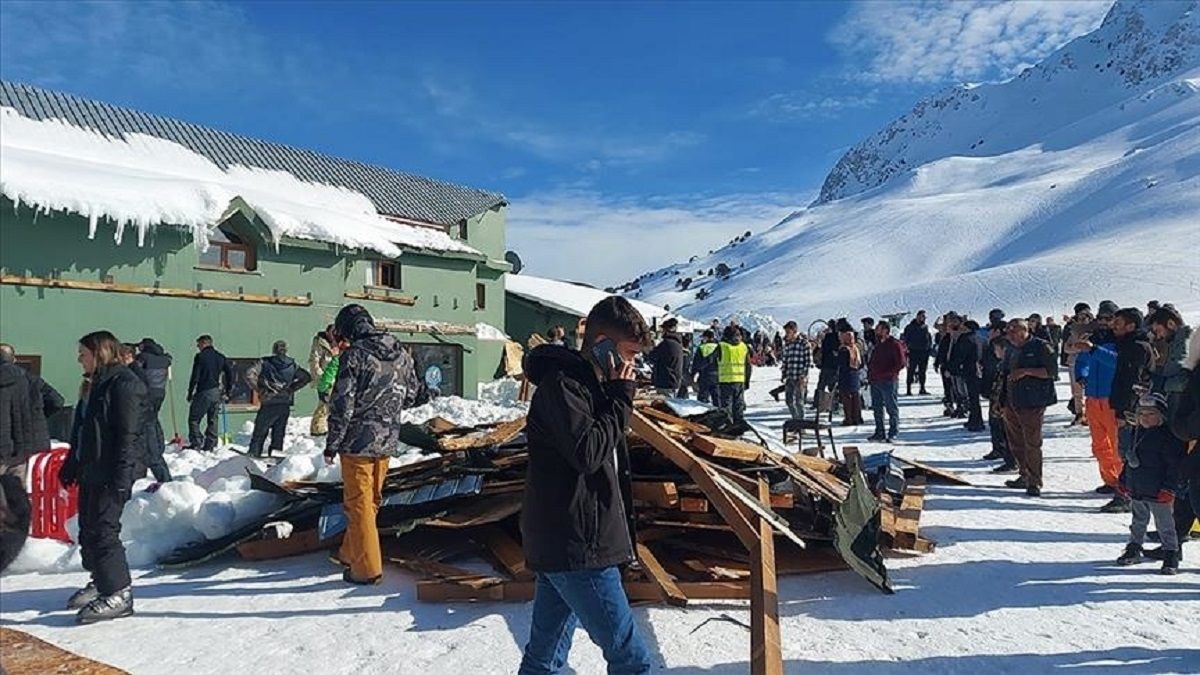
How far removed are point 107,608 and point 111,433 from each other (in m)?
1.10

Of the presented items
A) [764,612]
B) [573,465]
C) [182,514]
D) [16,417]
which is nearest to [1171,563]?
[764,612]

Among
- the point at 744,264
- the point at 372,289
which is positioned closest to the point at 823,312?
the point at 744,264

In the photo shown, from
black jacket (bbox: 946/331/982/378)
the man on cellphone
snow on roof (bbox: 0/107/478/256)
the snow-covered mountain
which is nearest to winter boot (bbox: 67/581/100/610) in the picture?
the man on cellphone

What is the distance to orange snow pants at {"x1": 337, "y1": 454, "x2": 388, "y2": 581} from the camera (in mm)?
5367

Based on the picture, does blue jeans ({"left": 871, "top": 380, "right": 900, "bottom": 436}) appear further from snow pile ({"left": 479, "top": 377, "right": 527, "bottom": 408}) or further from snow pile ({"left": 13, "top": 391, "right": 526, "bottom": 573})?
snow pile ({"left": 479, "top": 377, "right": 527, "bottom": 408})

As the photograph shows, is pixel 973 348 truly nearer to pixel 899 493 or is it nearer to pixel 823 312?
pixel 899 493

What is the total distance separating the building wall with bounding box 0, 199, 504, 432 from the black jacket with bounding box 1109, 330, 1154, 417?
574 inches

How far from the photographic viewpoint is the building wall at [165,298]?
538 inches

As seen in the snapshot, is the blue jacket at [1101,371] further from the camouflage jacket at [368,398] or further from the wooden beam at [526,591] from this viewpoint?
the camouflage jacket at [368,398]

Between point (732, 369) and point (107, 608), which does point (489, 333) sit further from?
point (107, 608)

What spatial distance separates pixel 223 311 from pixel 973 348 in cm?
1423

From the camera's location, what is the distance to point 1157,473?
5.36 meters

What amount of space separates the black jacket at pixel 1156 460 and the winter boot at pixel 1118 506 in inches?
81.4

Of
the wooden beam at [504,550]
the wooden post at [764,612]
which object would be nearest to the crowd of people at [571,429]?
the wooden beam at [504,550]
